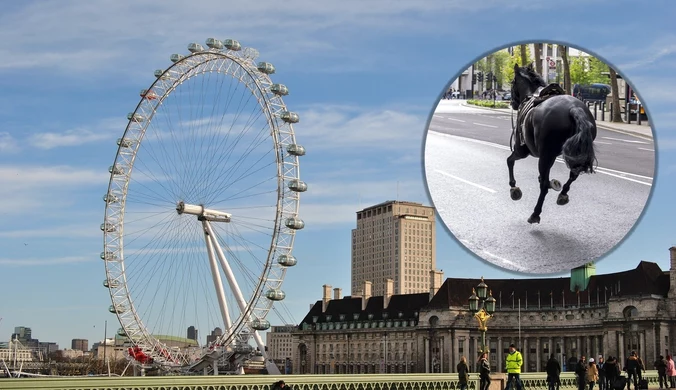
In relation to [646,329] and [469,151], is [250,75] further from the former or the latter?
[646,329]

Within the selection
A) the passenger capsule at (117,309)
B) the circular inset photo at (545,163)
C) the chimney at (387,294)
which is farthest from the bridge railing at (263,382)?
the chimney at (387,294)

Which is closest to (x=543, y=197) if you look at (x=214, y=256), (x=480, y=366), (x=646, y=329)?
(x=480, y=366)

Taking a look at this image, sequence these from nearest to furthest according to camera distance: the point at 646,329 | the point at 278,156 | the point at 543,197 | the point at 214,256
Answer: the point at 543,197 < the point at 278,156 < the point at 214,256 < the point at 646,329

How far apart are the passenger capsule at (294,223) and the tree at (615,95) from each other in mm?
35893

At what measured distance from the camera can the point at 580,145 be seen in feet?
70.5

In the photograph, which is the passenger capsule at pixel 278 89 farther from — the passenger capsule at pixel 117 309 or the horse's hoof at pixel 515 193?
the horse's hoof at pixel 515 193

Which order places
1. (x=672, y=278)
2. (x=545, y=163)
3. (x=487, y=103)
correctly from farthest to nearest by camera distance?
(x=672, y=278) → (x=487, y=103) → (x=545, y=163)

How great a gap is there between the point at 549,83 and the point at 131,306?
168ft

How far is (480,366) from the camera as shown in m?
31.0

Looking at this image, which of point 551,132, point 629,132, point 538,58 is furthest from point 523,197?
point 538,58

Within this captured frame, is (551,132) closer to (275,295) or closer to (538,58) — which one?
(538,58)

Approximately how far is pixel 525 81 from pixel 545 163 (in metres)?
2.19

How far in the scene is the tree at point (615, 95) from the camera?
2222cm

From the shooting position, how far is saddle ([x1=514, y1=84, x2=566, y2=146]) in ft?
72.8
